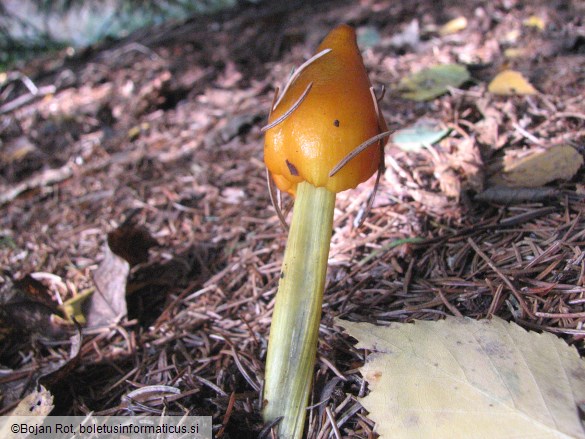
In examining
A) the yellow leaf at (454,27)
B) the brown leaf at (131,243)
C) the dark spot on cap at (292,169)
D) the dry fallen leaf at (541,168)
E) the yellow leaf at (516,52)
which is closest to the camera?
the dark spot on cap at (292,169)

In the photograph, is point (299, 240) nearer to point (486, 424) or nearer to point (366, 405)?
point (366, 405)

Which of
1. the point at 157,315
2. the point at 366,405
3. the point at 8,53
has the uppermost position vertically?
the point at 8,53

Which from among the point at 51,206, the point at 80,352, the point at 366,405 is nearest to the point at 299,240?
the point at 366,405

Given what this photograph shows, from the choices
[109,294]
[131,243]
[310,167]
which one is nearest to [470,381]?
[310,167]

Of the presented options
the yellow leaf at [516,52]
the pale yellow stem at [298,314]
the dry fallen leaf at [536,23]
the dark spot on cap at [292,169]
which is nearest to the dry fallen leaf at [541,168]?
the pale yellow stem at [298,314]

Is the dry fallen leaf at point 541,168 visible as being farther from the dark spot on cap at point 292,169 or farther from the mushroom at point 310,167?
the dark spot on cap at point 292,169

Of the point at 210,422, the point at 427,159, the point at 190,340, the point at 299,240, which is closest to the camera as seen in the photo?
the point at 210,422
